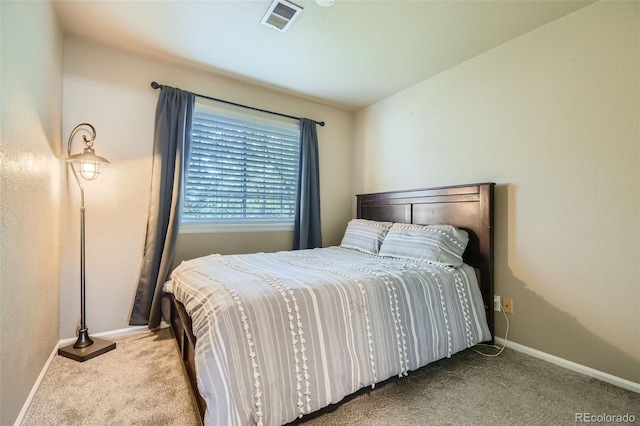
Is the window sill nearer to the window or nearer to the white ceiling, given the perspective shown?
the window

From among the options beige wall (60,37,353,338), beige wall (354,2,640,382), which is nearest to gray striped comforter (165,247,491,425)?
beige wall (354,2,640,382)

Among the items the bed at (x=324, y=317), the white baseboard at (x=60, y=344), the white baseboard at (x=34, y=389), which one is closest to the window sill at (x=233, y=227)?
the bed at (x=324, y=317)

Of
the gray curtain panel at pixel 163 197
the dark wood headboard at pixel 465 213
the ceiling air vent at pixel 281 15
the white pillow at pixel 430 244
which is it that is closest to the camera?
the ceiling air vent at pixel 281 15

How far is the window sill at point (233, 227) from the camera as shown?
2.74m

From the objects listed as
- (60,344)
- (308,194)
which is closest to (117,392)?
(60,344)

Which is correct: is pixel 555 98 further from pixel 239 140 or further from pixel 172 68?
pixel 172 68

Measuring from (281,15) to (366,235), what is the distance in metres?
1.95

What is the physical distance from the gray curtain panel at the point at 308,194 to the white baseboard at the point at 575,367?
1973 millimetres

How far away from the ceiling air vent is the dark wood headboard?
1.82 m

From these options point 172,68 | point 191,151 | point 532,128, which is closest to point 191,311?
point 191,151

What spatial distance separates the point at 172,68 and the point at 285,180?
1528 mm

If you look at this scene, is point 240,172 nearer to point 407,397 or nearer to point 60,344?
point 60,344

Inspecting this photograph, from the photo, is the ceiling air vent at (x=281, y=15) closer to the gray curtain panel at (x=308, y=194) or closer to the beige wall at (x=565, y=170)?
the gray curtain panel at (x=308, y=194)

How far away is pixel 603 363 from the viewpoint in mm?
1745
